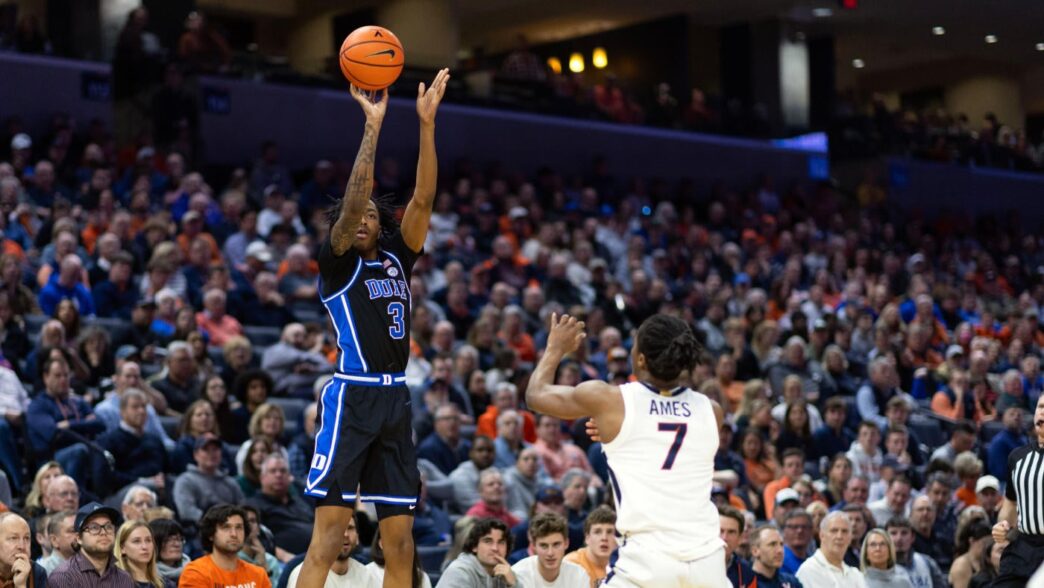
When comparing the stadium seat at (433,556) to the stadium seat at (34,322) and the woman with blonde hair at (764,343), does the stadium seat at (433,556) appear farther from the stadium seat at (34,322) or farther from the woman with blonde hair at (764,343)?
the woman with blonde hair at (764,343)

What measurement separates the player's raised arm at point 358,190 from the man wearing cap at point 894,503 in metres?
6.96

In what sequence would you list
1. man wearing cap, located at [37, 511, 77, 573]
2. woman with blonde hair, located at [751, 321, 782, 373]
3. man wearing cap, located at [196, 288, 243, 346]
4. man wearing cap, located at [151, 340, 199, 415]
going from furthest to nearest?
woman with blonde hair, located at [751, 321, 782, 373], man wearing cap, located at [196, 288, 243, 346], man wearing cap, located at [151, 340, 199, 415], man wearing cap, located at [37, 511, 77, 573]

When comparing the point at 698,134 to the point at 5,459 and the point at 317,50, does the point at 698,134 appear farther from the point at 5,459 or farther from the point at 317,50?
the point at 5,459

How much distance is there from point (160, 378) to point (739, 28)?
700 inches

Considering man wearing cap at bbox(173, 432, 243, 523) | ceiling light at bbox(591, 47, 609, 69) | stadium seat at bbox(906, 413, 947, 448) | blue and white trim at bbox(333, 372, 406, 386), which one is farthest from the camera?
ceiling light at bbox(591, 47, 609, 69)

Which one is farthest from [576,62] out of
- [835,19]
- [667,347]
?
[667,347]

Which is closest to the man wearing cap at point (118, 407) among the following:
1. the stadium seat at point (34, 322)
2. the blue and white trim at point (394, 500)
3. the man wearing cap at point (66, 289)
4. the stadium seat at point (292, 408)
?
the stadium seat at point (292, 408)

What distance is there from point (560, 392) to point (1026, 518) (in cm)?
258

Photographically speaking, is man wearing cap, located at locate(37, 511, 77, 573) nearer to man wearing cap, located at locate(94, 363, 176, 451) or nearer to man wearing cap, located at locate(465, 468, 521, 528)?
man wearing cap, located at locate(94, 363, 176, 451)

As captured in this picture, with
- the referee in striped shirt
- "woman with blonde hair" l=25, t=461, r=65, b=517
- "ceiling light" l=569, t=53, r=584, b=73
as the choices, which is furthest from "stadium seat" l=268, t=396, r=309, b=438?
"ceiling light" l=569, t=53, r=584, b=73

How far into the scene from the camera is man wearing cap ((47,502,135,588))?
718cm

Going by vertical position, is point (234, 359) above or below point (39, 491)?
above

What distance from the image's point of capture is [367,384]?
20.1 ft

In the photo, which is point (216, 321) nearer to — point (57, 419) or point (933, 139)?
point (57, 419)
